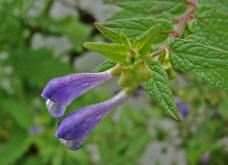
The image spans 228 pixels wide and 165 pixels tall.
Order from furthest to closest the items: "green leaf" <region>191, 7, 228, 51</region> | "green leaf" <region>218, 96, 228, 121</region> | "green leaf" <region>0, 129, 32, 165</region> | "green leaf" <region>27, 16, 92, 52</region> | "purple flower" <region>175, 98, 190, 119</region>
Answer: "green leaf" <region>27, 16, 92, 52</region>, "green leaf" <region>0, 129, 32, 165</region>, "purple flower" <region>175, 98, 190, 119</region>, "green leaf" <region>218, 96, 228, 121</region>, "green leaf" <region>191, 7, 228, 51</region>

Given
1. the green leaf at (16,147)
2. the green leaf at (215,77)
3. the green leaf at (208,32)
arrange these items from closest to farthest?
the green leaf at (215,77)
the green leaf at (208,32)
the green leaf at (16,147)

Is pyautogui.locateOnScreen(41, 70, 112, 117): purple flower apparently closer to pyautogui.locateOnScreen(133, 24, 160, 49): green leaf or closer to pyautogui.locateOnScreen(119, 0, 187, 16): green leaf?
pyautogui.locateOnScreen(133, 24, 160, 49): green leaf

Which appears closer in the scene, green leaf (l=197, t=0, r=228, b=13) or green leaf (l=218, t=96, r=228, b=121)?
green leaf (l=197, t=0, r=228, b=13)

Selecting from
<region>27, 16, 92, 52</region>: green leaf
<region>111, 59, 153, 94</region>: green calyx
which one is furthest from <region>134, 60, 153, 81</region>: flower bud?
<region>27, 16, 92, 52</region>: green leaf

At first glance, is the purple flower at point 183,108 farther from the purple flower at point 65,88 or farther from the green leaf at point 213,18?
the purple flower at point 65,88

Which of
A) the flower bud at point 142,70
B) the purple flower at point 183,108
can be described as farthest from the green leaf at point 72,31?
the flower bud at point 142,70
